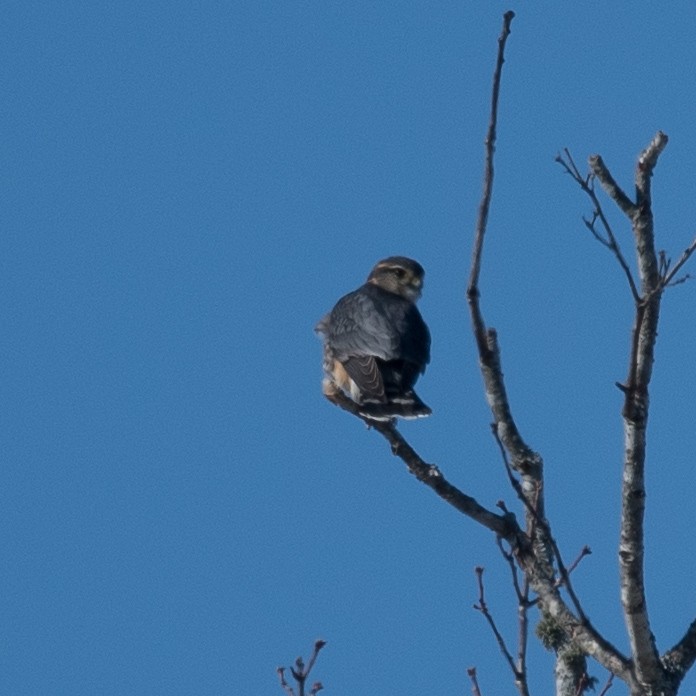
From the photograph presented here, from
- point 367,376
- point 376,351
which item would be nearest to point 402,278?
point 376,351

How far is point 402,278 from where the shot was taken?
9805mm

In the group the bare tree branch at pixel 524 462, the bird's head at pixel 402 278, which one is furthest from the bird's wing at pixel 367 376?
the bare tree branch at pixel 524 462

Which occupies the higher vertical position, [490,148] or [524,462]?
[490,148]

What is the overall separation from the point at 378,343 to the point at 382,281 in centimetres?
175

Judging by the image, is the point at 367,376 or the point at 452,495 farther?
the point at 367,376

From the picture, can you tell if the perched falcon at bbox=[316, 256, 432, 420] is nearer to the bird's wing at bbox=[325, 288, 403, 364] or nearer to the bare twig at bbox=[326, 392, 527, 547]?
the bird's wing at bbox=[325, 288, 403, 364]

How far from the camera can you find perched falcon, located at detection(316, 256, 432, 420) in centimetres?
743

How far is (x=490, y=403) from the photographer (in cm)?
526

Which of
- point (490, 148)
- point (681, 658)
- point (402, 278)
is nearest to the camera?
point (490, 148)

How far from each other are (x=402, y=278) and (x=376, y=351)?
185 centimetres

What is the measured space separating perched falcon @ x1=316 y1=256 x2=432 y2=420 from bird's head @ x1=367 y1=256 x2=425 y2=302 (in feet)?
0.92

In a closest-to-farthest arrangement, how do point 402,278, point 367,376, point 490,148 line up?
1. point 490,148
2. point 367,376
3. point 402,278

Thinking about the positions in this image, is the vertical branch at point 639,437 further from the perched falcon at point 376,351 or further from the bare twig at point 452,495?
the perched falcon at point 376,351

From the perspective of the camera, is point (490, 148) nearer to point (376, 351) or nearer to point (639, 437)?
point (639, 437)
